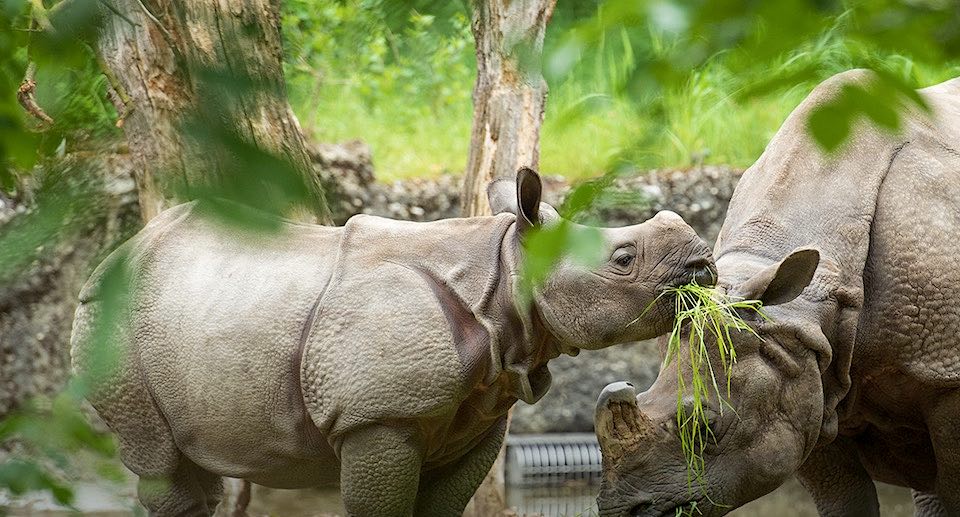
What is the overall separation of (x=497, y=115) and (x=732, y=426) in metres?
1.85

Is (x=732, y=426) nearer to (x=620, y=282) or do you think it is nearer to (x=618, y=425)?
(x=618, y=425)

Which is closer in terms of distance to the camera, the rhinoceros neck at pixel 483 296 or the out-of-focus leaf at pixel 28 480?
the out-of-focus leaf at pixel 28 480

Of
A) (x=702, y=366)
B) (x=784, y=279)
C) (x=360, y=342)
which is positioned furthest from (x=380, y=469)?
(x=784, y=279)

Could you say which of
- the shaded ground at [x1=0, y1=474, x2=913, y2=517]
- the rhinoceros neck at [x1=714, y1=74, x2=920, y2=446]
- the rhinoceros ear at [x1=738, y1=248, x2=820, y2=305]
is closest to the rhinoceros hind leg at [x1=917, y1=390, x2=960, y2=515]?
the rhinoceros neck at [x1=714, y1=74, x2=920, y2=446]

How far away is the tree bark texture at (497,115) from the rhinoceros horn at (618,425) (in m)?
1.59

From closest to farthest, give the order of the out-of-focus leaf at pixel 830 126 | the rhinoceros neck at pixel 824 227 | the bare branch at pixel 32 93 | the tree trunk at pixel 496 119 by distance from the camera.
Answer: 1. the out-of-focus leaf at pixel 830 126
2. the bare branch at pixel 32 93
3. the rhinoceros neck at pixel 824 227
4. the tree trunk at pixel 496 119

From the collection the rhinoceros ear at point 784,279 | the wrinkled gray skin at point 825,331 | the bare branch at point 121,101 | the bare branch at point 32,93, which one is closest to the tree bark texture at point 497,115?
the wrinkled gray skin at point 825,331

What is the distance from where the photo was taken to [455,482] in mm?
3695

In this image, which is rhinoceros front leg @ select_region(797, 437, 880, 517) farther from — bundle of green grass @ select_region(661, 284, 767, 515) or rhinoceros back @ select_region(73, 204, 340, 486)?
rhinoceros back @ select_region(73, 204, 340, 486)

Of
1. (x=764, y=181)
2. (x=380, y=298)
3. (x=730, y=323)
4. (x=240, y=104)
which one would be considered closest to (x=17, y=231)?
(x=240, y=104)

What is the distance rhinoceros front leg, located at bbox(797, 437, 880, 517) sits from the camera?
13.8ft

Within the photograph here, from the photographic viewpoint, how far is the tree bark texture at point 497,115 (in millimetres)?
4898

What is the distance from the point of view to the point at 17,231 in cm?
100

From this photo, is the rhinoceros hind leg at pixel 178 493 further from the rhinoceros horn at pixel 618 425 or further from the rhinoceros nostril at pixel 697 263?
the rhinoceros nostril at pixel 697 263
